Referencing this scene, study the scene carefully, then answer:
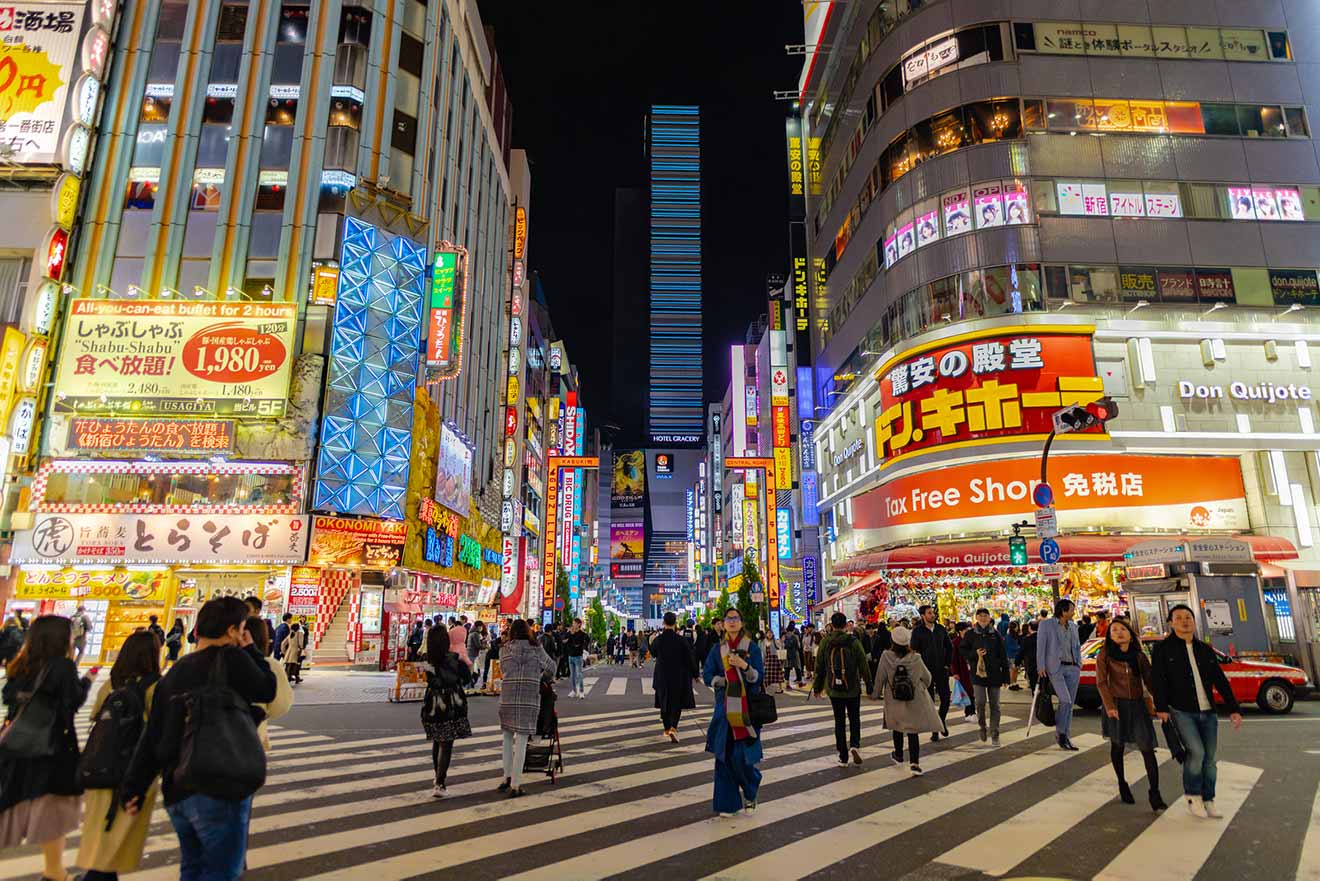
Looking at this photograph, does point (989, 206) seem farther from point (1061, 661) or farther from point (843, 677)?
point (843, 677)

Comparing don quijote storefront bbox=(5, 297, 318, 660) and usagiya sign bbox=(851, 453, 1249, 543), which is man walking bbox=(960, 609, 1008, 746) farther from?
don quijote storefront bbox=(5, 297, 318, 660)

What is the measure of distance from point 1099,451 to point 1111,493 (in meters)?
1.55

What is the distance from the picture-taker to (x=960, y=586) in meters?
27.0

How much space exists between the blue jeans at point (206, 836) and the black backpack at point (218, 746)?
3.1 inches

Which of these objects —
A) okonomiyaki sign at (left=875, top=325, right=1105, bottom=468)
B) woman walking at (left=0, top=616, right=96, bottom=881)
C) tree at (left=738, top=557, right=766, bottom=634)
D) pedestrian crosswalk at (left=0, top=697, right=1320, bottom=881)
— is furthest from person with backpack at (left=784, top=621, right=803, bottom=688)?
woman walking at (left=0, top=616, right=96, bottom=881)

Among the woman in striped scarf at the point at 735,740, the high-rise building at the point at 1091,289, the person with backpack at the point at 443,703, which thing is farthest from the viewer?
the high-rise building at the point at 1091,289

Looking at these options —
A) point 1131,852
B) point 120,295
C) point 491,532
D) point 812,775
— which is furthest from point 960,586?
point 120,295

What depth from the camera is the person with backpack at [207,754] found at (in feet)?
10.8

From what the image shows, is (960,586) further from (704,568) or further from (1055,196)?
(704,568)

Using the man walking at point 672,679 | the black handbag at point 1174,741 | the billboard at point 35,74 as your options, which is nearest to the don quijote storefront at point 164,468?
the billboard at point 35,74

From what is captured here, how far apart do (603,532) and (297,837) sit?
134498mm

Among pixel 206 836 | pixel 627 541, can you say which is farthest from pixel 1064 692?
pixel 627 541

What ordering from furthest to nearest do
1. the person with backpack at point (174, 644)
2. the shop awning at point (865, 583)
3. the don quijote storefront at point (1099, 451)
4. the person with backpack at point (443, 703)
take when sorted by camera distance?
the shop awning at point (865, 583) → the don quijote storefront at point (1099, 451) → the person with backpack at point (174, 644) → the person with backpack at point (443, 703)

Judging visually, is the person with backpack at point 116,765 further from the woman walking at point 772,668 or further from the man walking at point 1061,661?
the woman walking at point 772,668
